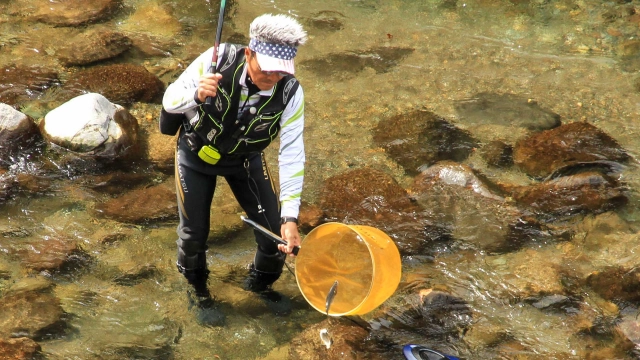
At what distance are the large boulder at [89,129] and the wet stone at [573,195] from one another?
12.1ft

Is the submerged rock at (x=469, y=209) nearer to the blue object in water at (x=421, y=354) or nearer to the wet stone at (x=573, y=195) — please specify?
the wet stone at (x=573, y=195)

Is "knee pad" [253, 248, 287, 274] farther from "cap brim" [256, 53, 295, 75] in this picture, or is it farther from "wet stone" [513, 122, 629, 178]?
"wet stone" [513, 122, 629, 178]

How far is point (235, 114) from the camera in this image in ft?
13.0

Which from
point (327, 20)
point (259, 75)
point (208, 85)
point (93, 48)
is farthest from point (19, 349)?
point (327, 20)

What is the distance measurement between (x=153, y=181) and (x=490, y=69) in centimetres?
408

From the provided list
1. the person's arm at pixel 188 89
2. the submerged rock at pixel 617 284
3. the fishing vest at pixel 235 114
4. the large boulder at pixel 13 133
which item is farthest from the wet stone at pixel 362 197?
the large boulder at pixel 13 133

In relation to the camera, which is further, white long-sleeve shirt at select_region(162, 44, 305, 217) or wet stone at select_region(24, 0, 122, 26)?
wet stone at select_region(24, 0, 122, 26)

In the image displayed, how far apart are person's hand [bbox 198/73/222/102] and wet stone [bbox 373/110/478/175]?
10.5 ft

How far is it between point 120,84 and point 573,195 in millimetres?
4680

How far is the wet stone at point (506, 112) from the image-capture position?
7.03 meters

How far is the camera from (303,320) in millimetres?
5055

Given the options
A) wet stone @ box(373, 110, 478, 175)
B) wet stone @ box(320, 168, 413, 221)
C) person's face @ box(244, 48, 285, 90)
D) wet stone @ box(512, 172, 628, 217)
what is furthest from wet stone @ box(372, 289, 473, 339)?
person's face @ box(244, 48, 285, 90)

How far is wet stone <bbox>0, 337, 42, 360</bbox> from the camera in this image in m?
4.37

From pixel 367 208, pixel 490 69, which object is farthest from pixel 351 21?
pixel 367 208
